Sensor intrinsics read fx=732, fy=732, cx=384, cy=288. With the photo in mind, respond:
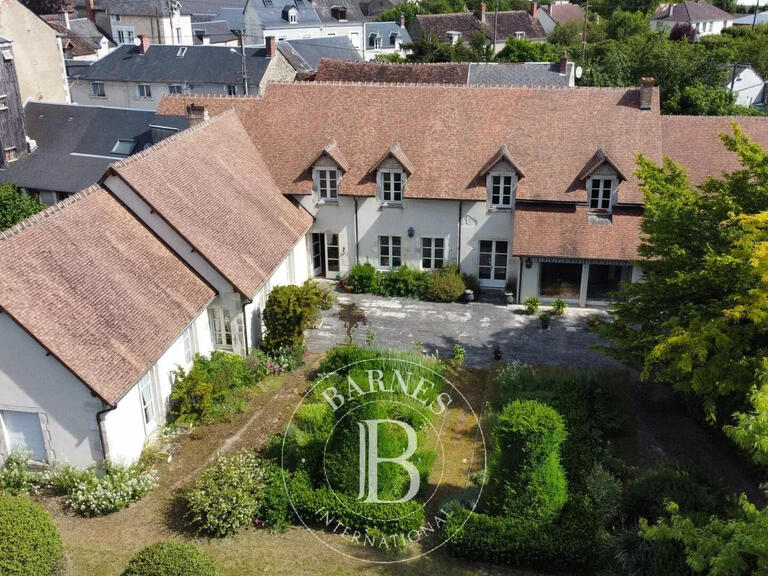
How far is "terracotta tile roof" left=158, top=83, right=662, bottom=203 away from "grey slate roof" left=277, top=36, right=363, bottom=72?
26394 mm

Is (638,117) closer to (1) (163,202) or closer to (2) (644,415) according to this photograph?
(2) (644,415)

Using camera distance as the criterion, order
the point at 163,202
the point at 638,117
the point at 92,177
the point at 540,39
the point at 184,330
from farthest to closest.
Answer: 1. the point at 540,39
2. the point at 92,177
3. the point at 638,117
4. the point at 163,202
5. the point at 184,330

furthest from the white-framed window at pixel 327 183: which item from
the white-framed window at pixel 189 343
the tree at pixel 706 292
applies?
the tree at pixel 706 292

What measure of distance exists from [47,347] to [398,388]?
10729 millimetres

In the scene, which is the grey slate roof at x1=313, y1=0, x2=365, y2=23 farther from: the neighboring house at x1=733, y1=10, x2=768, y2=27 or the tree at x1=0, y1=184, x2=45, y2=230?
the tree at x1=0, y1=184, x2=45, y2=230

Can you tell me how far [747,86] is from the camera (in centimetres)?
6259

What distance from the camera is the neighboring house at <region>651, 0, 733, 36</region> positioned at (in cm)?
11131

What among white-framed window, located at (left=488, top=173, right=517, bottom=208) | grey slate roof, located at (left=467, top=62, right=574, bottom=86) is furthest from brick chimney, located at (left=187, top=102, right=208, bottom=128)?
grey slate roof, located at (left=467, top=62, right=574, bottom=86)

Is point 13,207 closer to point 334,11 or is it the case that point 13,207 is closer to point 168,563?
point 168,563

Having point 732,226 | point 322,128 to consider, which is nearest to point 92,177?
point 322,128

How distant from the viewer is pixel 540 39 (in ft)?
301

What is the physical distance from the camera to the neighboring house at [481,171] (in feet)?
104

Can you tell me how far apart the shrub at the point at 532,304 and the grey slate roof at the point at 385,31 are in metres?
64.6

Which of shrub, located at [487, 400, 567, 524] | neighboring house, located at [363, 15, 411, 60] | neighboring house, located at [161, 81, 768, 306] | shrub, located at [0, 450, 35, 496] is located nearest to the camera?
shrub, located at [487, 400, 567, 524]
